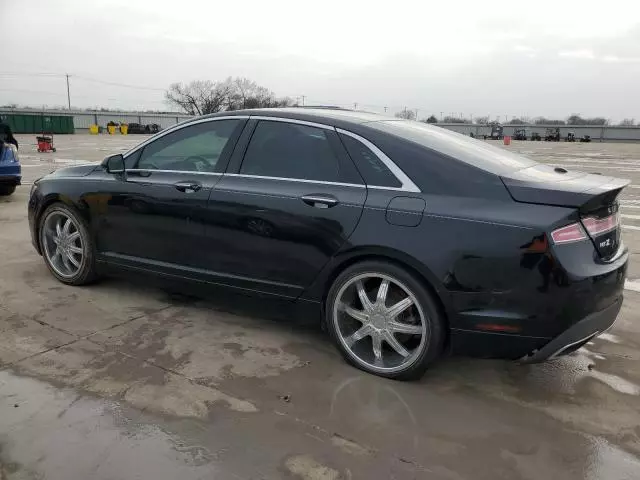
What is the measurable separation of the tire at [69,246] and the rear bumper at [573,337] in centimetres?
355

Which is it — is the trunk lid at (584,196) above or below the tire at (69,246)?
above

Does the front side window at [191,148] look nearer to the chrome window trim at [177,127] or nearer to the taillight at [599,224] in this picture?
the chrome window trim at [177,127]

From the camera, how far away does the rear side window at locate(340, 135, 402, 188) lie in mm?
3287

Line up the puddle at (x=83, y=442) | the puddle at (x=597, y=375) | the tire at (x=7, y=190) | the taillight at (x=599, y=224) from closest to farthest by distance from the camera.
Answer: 1. the puddle at (x=83, y=442)
2. the taillight at (x=599, y=224)
3. the puddle at (x=597, y=375)
4. the tire at (x=7, y=190)

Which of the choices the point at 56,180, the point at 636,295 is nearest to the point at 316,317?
the point at 56,180

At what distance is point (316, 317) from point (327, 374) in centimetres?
38

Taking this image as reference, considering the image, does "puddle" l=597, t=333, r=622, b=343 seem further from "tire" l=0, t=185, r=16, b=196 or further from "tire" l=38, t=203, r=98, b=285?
"tire" l=0, t=185, r=16, b=196

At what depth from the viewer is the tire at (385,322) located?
10.2ft

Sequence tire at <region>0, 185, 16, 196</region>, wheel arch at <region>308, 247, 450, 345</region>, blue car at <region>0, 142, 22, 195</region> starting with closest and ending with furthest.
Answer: wheel arch at <region>308, 247, 450, 345</region>
blue car at <region>0, 142, 22, 195</region>
tire at <region>0, 185, 16, 196</region>

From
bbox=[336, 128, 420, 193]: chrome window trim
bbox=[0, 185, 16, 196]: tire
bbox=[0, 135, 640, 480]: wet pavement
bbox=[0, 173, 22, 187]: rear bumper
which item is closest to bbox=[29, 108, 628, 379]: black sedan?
bbox=[336, 128, 420, 193]: chrome window trim

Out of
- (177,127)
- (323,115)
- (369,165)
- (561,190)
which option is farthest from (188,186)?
(561,190)

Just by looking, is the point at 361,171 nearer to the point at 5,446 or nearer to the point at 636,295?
the point at 5,446

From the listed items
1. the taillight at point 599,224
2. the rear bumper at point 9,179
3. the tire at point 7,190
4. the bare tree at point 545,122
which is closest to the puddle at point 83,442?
the taillight at point 599,224

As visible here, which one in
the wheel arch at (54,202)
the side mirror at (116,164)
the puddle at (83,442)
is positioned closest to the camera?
the puddle at (83,442)
